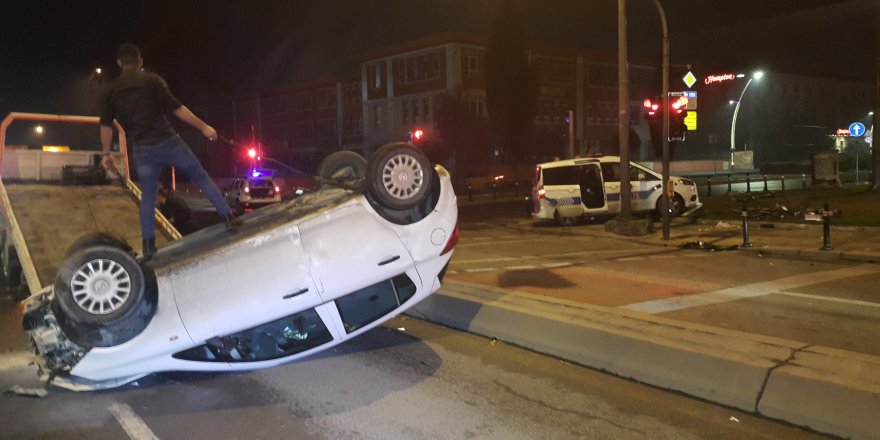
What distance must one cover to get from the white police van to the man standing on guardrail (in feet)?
47.0

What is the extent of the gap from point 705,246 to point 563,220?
5.81 m

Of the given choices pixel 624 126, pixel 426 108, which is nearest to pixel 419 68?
pixel 426 108

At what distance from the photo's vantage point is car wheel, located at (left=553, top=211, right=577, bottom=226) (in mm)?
20109

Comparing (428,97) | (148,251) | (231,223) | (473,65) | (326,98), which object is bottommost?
(148,251)

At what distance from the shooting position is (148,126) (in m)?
6.52

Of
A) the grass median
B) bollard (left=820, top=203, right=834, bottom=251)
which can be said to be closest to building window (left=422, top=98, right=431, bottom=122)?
the grass median

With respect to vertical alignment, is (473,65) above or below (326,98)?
above

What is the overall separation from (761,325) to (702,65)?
71.0 m

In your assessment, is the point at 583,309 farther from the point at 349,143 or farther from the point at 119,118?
the point at 349,143

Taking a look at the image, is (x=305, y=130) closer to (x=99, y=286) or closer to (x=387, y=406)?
(x=99, y=286)

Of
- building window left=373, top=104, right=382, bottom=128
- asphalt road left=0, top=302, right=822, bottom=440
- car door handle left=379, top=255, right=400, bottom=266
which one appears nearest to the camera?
asphalt road left=0, top=302, right=822, bottom=440

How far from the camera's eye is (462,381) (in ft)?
19.4

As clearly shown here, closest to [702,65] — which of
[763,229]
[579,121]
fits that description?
[579,121]

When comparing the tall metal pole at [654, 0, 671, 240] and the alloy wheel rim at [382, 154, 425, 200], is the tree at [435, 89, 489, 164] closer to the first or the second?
the tall metal pole at [654, 0, 671, 240]
